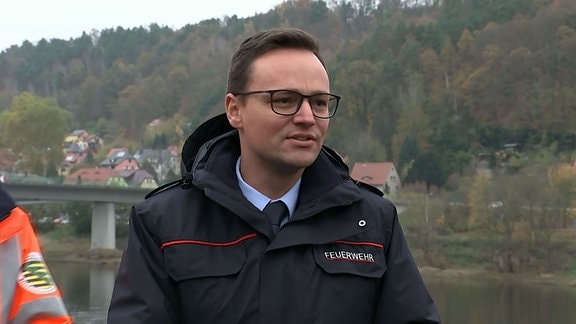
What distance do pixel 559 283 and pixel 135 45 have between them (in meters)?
68.7

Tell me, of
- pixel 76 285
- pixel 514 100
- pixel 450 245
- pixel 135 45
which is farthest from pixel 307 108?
pixel 135 45

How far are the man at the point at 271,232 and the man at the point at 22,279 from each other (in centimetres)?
14

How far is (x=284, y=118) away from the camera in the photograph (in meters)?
1.89

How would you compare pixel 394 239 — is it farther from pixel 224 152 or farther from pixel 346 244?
pixel 224 152

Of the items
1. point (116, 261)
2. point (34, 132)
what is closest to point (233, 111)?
point (116, 261)

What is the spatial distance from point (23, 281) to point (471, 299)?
74.7 feet

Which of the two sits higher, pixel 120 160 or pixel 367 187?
pixel 367 187

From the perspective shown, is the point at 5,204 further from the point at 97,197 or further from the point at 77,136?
the point at 77,136

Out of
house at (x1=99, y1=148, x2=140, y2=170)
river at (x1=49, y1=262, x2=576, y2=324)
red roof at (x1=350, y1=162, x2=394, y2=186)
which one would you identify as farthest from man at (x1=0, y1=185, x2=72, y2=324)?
house at (x1=99, y1=148, x2=140, y2=170)

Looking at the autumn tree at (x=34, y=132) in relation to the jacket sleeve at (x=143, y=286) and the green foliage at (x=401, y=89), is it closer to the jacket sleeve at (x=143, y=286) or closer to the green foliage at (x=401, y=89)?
the green foliage at (x=401, y=89)

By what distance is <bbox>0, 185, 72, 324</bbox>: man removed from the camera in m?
1.74

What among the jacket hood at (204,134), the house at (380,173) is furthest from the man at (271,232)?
the house at (380,173)

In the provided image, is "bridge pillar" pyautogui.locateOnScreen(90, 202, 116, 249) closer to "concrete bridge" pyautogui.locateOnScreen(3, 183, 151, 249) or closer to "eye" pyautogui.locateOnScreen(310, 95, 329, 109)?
"concrete bridge" pyautogui.locateOnScreen(3, 183, 151, 249)

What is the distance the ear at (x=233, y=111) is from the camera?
6.49ft
